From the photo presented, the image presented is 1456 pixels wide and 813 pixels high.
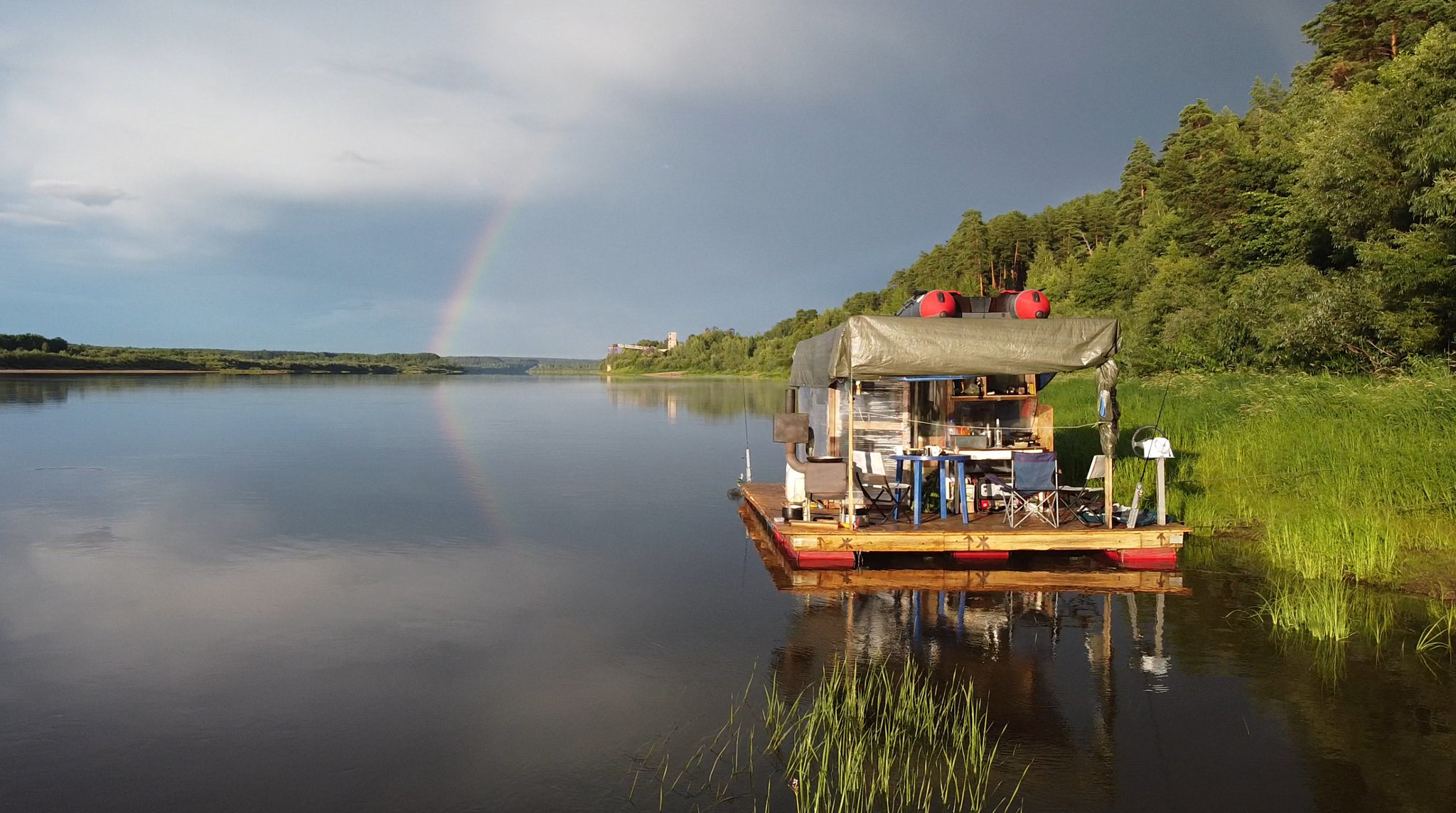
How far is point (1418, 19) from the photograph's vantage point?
1227 inches

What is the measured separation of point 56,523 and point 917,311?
15.0 metres

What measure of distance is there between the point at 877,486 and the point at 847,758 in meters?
7.00

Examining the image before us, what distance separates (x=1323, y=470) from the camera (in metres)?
11.6

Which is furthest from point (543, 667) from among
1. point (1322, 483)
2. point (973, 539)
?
point (1322, 483)

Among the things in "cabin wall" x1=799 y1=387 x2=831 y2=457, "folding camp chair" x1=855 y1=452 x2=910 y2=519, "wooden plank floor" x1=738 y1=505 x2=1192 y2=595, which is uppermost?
"cabin wall" x1=799 y1=387 x2=831 y2=457

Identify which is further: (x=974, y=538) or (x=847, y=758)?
(x=974, y=538)

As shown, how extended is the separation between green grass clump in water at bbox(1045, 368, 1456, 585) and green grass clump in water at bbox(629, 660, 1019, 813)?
610 cm

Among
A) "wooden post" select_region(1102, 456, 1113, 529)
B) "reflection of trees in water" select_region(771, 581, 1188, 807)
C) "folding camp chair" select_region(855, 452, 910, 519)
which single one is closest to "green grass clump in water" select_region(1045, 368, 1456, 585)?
"wooden post" select_region(1102, 456, 1113, 529)

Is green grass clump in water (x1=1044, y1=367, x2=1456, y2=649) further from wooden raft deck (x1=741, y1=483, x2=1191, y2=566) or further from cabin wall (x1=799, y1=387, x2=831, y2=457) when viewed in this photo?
cabin wall (x1=799, y1=387, x2=831, y2=457)

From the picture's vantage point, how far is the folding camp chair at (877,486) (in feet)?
37.4

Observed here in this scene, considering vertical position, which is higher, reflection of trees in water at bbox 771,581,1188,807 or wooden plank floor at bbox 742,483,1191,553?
wooden plank floor at bbox 742,483,1191,553

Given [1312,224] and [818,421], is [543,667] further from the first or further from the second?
[1312,224]

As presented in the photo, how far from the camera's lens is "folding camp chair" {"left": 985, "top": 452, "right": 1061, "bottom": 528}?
33.1ft

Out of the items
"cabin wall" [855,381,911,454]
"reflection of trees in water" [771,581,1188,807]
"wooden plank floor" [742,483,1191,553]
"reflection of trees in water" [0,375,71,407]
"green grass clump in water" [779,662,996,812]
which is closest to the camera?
"green grass clump in water" [779,662,996,812]
